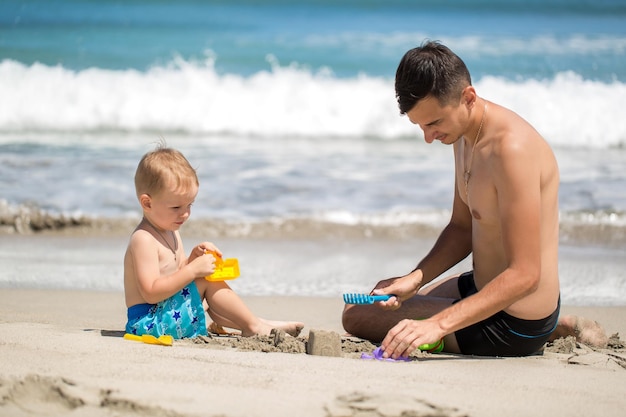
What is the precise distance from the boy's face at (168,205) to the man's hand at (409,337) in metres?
1.15

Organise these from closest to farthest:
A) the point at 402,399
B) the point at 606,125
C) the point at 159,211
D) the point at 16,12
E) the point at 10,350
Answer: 1. the point at 402,399
2. the point at 10,350
3. the point at 159,211
4. the point at 606,125
5. the point at 16,12

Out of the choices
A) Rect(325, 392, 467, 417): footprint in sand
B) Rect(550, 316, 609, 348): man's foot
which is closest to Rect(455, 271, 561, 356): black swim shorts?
Rect(550, 316, 609, 348): man's foot

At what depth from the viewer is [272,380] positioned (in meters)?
3.26

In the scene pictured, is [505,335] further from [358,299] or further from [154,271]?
[154,271]

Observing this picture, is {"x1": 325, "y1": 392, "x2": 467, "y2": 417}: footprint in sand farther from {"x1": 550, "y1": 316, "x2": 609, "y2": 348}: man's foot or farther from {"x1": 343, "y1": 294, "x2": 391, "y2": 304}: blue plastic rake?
{"x1": 550, "y1": 316, "x2": 609, "y2": 348}: man's foot

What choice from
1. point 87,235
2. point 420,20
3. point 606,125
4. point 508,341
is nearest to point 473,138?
point 508,341

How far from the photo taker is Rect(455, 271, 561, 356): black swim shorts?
390 centimetres

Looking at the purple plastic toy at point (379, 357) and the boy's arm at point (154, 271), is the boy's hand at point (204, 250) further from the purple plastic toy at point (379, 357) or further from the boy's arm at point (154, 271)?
the purple plastic toy at point (379, 357)

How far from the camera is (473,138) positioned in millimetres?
3859

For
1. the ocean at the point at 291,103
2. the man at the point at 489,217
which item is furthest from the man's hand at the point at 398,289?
the ocean at the point at 291,103

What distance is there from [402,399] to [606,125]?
923cm

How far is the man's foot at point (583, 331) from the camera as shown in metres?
4.27

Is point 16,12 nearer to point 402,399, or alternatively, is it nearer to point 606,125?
point 606,125

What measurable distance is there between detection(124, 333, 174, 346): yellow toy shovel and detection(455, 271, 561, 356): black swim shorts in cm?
130
